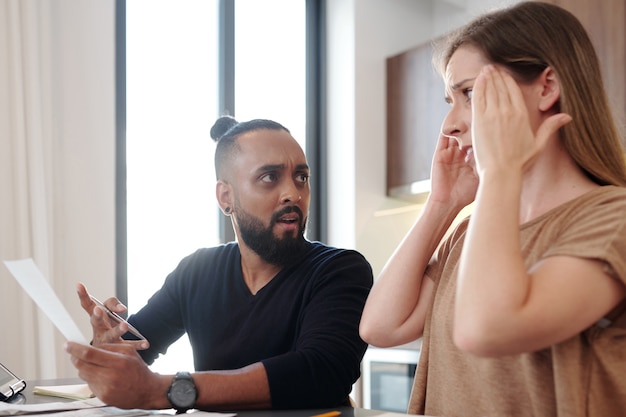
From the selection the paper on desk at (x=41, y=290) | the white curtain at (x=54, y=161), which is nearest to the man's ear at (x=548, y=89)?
the paper on desk at (x=41, y=290)

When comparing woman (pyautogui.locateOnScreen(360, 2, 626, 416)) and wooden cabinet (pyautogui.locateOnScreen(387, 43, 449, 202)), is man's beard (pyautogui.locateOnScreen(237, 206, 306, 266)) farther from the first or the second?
wooden cabinet (pyautogui.locateOnScreen(387, 43, 449, 202))

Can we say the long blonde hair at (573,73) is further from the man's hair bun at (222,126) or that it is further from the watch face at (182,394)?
the man's hair bun at (222,126)

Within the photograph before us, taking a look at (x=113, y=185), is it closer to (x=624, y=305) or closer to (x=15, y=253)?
(x=15, y=253)

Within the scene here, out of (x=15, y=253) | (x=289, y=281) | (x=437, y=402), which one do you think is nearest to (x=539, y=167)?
(x=437, y=402)

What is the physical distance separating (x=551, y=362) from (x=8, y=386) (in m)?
0.99

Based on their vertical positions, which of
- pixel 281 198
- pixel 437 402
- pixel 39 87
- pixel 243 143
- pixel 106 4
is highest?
pixel 106 4

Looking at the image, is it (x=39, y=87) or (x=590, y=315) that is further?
(x=39, y=87)

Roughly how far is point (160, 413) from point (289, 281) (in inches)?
20.9

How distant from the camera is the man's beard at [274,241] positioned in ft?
5.55

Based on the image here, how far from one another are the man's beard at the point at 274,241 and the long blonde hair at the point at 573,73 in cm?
68

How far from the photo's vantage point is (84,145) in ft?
9.91

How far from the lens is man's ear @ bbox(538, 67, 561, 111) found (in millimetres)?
1142

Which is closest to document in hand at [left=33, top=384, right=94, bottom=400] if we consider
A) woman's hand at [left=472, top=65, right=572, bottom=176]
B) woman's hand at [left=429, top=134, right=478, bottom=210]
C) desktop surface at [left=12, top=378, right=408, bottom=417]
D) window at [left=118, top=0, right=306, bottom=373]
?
desktop surface at [left=12, top=378, right=408, bottom=417]

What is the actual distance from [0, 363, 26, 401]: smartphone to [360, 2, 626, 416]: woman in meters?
0.67
